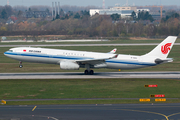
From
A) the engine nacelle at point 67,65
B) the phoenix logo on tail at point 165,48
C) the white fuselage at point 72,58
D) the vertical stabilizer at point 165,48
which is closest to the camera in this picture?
the engine nacelle at point 67,65

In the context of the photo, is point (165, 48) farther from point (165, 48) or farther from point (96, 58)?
point (96, 58)

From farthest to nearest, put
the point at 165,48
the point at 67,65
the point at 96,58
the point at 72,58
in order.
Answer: the point at 96,58 → the point at 72,58 → the point at 165,48 → the point at 67,65

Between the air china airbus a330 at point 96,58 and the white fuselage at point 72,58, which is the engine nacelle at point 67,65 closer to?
the air china airbus a330 at point 96,58

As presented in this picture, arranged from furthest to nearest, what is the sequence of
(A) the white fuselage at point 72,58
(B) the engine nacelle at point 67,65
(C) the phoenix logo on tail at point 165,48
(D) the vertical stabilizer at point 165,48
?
(A) the white fuselage at point 72,58
(C) the phoenix logo on tail at point 165,48
(D) the vertical stabilizer at point 165,48
(B) the engine nacelle at point 67,65

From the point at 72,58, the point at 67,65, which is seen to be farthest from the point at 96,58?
the point at 67,65

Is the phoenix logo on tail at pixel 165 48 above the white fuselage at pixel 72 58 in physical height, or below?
above

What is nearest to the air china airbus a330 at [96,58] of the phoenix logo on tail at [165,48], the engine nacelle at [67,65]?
the phoenix logo on tail at [165,48]

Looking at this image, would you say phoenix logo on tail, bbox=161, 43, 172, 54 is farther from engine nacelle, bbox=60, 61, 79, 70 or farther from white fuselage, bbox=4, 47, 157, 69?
engine nacelle, bbox=60, 61, 79, 70
